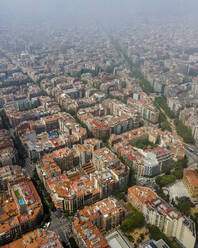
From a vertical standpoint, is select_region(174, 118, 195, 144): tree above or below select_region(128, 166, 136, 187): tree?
above

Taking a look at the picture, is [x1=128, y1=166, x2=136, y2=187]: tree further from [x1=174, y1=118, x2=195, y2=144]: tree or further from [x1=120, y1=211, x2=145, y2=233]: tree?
[x1=174, y1=118, x2=195, y2=144]: tree

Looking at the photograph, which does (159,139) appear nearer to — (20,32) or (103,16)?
(20,32)

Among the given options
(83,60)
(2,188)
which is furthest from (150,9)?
(2,188)

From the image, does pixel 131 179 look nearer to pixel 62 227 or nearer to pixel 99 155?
pixel 99 155

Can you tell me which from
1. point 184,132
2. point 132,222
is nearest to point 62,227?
point 132,222

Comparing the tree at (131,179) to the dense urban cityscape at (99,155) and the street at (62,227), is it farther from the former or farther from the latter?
the street at (62,227)

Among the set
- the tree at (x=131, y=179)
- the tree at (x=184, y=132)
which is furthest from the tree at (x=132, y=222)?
the tree at (x=184, y=132)

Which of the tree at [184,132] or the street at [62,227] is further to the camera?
the tree at [184,132]

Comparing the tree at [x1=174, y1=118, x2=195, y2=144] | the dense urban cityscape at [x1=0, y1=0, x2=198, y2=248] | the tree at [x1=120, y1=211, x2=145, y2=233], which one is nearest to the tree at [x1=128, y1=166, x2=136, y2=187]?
the dense urban cityscape at [x1=0, y1=0, x2=198, y2=248]

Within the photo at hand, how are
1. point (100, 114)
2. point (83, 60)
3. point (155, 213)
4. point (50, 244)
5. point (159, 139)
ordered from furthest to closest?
1. point (83, 60)
2. point (100, 114)
3. point (159, 139)
4. point (155, 213)
5. point (50, 244)
